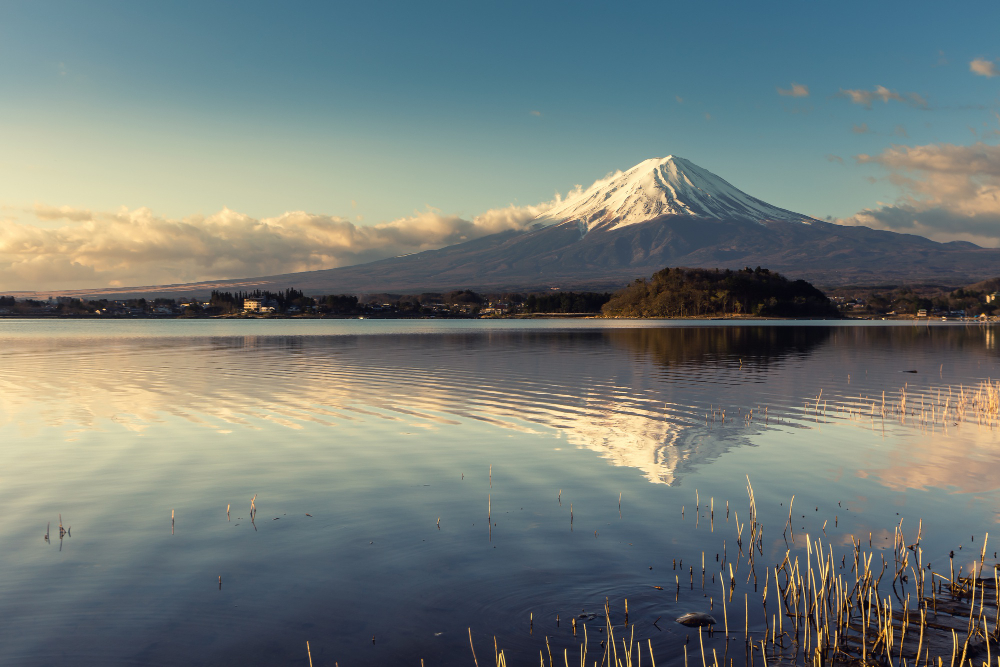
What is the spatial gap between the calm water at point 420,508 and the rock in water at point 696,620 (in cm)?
18

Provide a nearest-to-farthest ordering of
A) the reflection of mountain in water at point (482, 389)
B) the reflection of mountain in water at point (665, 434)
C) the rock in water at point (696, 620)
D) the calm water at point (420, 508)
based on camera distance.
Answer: the rock in water at point (696, 620), the calm water at point (420, 508), the reflection of mountain in water at point (665, 434), the reflection of mountain in water at point (482, 389)

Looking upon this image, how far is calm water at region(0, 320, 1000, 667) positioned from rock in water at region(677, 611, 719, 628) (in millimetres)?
176

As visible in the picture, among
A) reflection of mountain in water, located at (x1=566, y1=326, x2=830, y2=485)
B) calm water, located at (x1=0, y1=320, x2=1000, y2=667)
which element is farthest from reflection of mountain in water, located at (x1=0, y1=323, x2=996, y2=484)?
calm water, located at (x1=0, y1=320, x2=1000, y2=667)

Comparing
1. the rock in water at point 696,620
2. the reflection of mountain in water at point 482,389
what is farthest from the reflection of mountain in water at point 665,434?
the rock in water at point 696,620

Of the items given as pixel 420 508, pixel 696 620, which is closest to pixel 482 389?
pixel 420 508

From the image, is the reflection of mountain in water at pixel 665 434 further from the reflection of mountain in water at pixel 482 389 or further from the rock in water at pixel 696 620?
the rock in water at pixel 696 620

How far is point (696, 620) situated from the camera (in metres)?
8.51

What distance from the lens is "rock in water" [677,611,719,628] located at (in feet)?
27.8

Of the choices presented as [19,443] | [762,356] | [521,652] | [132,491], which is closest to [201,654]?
[521,652]

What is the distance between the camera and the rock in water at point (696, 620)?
333 inches

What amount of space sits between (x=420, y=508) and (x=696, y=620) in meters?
6.39

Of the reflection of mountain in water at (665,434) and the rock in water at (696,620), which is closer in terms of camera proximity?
the rock in water at (696,620)

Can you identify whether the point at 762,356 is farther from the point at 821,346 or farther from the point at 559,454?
the point at 559,454

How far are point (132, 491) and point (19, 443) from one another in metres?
8.04
